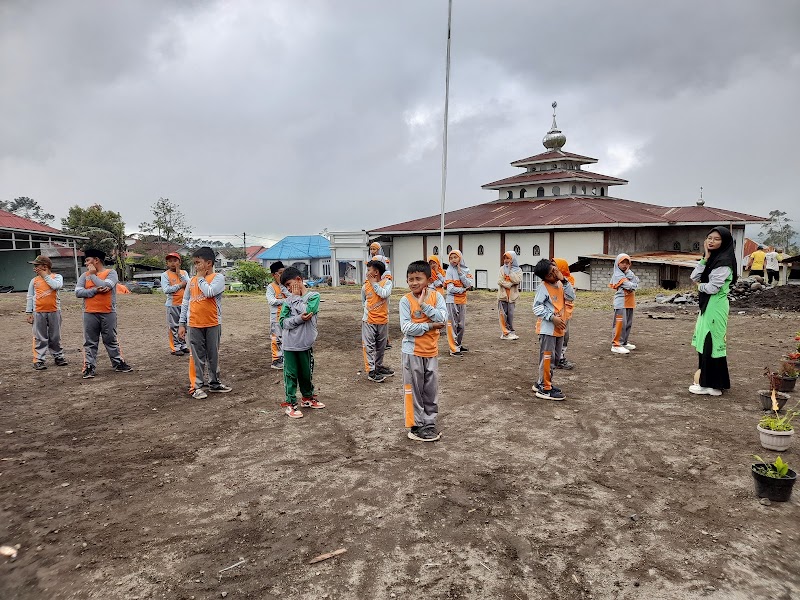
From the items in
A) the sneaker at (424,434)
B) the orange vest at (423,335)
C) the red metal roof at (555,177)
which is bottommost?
the sneaker at (424,434)

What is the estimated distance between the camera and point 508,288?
11.7m

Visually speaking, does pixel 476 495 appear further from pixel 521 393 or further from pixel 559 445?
pixel 521 393

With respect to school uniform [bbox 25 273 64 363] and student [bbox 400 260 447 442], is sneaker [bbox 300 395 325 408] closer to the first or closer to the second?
student [bbox 400 260 447 442]

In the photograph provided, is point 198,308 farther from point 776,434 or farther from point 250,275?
point 250,275

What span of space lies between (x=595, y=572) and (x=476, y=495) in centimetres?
123

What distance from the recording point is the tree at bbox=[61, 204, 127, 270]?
4222cm

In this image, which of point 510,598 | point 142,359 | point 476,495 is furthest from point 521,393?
point 142,359

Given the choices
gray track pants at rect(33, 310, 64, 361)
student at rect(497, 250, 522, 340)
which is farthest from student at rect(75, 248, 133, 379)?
student at rect(497, 250, 522, 340)

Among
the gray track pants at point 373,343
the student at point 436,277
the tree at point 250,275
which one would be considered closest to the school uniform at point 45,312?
the gray track pants at point 373,343

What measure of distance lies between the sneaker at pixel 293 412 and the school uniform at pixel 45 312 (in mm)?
5602

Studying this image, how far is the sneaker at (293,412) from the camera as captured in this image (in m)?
6.73

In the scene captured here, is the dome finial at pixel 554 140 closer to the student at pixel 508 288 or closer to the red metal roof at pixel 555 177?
the red metal roof at pixel 555 177

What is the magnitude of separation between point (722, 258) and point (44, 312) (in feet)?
36.1

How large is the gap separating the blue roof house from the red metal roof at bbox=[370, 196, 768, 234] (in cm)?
2199
